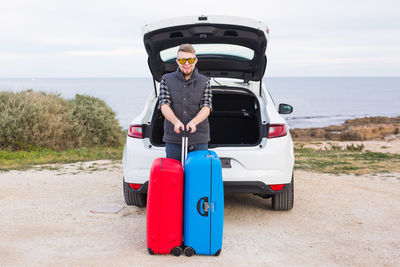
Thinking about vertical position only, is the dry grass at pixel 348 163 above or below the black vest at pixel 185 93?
below

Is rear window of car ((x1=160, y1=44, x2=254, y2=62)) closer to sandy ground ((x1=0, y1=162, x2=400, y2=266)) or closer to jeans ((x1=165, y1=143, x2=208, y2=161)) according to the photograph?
jeans ((x1=165, y1=143, x2=208, y2=161))

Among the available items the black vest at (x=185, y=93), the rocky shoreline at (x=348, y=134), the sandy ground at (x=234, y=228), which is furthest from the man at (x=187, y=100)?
the rocky shoreline at (x=348, y=134)

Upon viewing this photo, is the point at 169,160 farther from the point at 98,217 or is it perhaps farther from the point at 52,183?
the point at 52,183

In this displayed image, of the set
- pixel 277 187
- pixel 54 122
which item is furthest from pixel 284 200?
pixel 54 122

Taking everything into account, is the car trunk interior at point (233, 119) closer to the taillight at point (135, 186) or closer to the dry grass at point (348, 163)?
the taillight at point (135, 186)

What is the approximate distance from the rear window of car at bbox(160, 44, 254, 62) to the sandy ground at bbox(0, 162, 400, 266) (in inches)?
74.1

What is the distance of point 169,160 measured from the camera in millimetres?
4074

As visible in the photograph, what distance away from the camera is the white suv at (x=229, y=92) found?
482cm

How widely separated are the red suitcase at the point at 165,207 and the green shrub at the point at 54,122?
977 cm

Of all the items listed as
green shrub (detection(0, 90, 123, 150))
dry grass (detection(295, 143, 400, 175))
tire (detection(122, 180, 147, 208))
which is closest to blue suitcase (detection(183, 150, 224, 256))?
tire (detection(122, 180, 147, 208))

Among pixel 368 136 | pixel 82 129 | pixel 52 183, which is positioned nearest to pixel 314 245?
pixel 52 183

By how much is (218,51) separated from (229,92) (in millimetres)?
506

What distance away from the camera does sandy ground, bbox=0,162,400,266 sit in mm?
3910

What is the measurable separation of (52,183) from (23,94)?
290 inches
